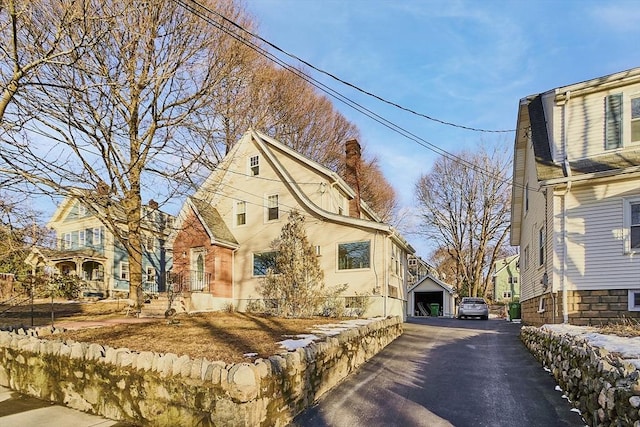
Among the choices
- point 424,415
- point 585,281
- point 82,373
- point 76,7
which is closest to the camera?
point 424,415

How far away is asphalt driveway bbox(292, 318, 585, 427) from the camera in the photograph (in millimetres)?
5121

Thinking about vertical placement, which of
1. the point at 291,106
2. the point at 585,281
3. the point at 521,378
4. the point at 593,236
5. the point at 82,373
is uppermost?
the point at 291,106

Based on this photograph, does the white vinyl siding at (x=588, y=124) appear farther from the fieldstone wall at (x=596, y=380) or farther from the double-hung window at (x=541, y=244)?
the fieldstone wall at (x=596, y=380)

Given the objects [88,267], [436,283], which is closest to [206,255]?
[88,267]

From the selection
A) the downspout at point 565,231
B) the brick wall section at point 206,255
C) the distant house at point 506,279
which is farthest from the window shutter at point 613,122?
the distant house at point 506,279

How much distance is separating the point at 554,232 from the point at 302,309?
7.05m

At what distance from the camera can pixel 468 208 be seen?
32.2 meters

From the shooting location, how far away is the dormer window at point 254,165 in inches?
684

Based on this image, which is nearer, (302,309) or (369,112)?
(369,112)

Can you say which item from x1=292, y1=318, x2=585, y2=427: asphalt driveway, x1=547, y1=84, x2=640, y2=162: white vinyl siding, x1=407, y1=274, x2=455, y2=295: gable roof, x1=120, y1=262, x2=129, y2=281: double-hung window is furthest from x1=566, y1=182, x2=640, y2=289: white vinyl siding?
x1=120, y1=262, x2=129, y2=281: double-hung window

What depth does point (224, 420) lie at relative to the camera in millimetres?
4328

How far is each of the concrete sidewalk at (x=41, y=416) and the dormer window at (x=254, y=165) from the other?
12.2m

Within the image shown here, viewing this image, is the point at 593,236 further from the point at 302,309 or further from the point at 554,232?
the point at 302,309

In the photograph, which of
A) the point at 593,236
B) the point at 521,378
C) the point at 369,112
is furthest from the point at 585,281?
the point at 369,112
